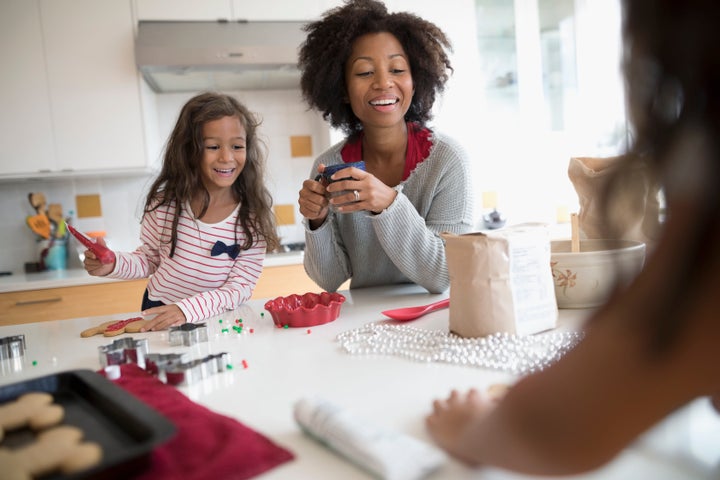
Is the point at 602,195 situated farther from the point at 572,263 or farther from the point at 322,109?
the point at 322,109

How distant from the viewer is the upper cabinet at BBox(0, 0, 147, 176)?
266 cm

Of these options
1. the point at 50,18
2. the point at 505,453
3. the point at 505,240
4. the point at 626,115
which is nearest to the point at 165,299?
the point at 505,240

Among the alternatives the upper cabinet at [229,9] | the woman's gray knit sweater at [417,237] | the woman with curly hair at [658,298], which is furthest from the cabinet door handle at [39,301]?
the woman with curly hair at [658,298]

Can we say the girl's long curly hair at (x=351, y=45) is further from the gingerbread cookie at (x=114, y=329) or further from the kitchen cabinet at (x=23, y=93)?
the kitchen cabinet at (x=23, y=93)

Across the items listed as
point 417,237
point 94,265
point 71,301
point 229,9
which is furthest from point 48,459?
point 229,9

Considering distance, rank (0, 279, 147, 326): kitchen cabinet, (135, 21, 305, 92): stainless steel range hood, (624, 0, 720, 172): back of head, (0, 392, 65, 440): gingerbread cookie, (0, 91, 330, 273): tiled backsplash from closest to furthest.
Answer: (624, 0, 720, 172): back of head
(0, 392, 65, 440): gingerbread cookie
(0, 279, 147, 326): kitchen cabinet
(135, 21, 305, 92): stainless steel range hood
(0, 91, 330, 273): tiled backsplash

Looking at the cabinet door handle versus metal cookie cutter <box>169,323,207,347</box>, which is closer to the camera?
metal cookie cutter <box>169,323,207,347</box>

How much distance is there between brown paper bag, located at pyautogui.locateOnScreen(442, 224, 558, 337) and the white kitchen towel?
36cm

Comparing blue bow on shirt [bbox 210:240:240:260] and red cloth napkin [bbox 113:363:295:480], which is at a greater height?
blue bow on shirt [bbox 210:240:240:260]

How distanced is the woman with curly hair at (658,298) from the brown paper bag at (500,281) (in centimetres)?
45

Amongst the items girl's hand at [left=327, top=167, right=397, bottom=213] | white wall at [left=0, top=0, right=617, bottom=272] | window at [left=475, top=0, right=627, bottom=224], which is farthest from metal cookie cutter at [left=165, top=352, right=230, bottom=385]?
window at [left=475, top=0, right=627, bottom=224]

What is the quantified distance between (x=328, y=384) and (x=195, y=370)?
7.2 inches

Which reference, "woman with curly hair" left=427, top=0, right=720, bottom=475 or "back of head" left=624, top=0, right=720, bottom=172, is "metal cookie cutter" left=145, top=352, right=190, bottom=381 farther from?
"back of head" left=624, top=0, right=720, bottom=172

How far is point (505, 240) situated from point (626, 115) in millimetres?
495
